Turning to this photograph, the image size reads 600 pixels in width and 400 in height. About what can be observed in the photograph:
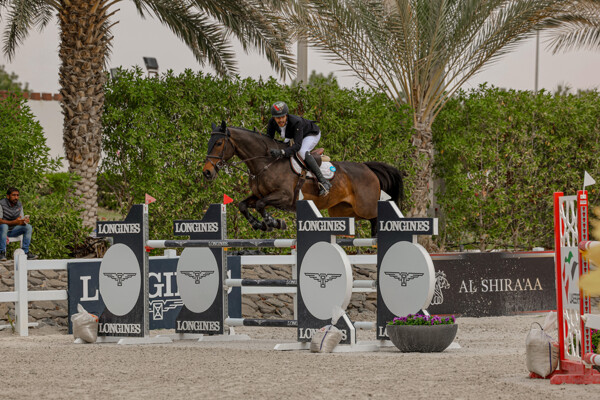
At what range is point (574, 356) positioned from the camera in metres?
5.91

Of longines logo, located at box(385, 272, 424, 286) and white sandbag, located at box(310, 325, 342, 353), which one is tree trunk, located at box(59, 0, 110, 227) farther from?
longines logo, located at box(385, 272, 424, 286)

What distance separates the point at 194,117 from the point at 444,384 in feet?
32.0

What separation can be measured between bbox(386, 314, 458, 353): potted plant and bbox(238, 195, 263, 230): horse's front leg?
2.20 m

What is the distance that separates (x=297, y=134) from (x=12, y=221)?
514 cm

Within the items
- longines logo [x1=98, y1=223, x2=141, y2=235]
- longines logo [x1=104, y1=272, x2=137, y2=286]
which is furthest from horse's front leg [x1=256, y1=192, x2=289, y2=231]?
longines logo [x1=104, y1=272, x2=137, y2=286]

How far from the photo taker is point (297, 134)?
9.76 metres

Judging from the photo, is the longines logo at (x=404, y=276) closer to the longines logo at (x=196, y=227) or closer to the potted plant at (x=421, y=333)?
the potted plant at (x=421, y=333)

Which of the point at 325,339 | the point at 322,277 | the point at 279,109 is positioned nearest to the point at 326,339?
the point at 325,339

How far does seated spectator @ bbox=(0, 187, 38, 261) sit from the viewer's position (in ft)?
41.4

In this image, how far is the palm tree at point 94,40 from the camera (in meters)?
13.9

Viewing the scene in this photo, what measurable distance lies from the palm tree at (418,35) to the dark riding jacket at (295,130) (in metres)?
5.21

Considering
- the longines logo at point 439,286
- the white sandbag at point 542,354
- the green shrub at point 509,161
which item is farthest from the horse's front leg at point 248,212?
the green shrub at point 509,161

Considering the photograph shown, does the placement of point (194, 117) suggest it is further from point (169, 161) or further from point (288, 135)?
point (288, 135)

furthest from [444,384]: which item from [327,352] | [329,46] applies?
[329,46]
